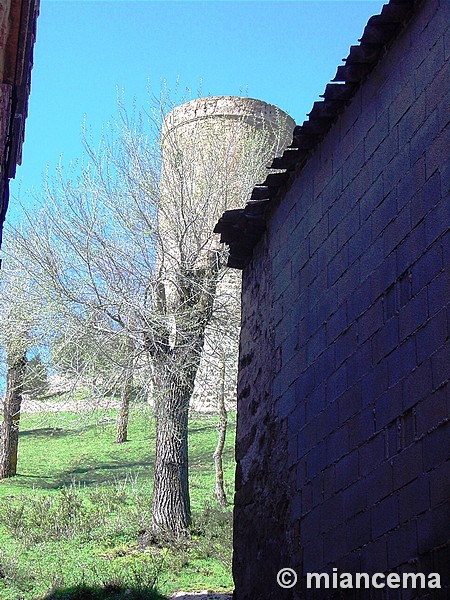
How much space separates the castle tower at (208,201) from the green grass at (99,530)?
72.7 inches

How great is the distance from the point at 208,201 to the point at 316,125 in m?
9.88

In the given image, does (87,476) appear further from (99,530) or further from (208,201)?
(208,201)

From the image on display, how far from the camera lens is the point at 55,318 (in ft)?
45.5

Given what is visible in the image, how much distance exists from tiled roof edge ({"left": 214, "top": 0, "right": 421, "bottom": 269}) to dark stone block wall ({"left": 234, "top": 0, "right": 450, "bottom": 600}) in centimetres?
9

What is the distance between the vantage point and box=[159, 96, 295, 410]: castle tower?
14102 millimetres

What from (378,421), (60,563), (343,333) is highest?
(343,333)

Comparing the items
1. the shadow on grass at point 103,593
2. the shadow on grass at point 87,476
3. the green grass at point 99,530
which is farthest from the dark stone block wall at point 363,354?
the shadow on grass at point 87,476

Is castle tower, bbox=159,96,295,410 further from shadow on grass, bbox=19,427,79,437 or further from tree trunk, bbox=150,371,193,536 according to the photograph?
shadow on grass, bbox=19,427,79,437

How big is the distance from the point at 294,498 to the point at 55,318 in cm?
980

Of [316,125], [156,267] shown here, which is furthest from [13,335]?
[316,125]

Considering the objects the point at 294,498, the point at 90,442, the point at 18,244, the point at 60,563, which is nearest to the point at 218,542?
the point at 60,563

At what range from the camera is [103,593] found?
33.0ft

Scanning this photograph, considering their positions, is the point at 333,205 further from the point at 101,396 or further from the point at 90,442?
the point at 90,442

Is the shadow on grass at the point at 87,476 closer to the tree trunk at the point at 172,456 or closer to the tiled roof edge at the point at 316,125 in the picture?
the tree trunk at the point at 172,456
